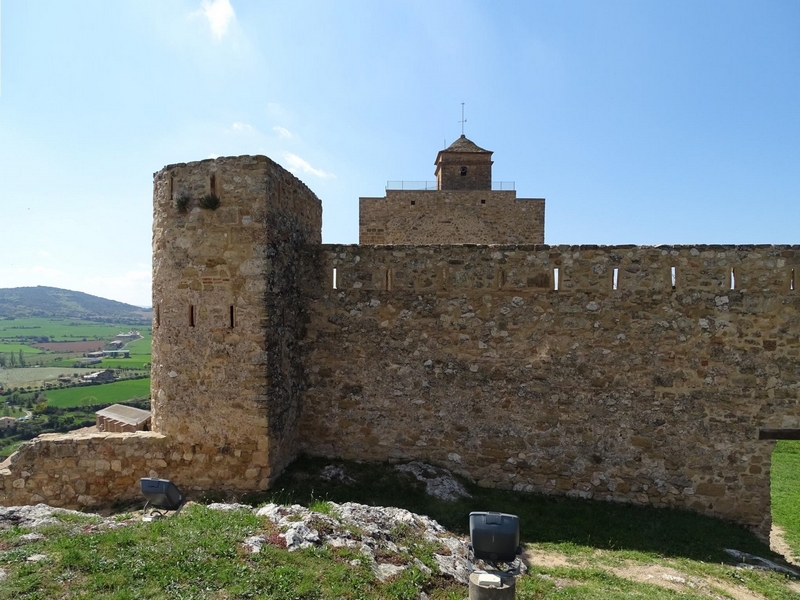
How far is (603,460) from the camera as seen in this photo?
8.55m

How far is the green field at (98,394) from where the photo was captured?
1833 inches

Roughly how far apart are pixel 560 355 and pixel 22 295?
210 meters

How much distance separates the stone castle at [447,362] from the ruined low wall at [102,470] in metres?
0.03

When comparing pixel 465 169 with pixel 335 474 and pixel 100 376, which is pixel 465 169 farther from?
pixel 100 376

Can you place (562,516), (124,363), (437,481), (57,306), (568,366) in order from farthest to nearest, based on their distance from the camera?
(57,306) → (124,363) → (568,366) → (437,481) → (562,516)

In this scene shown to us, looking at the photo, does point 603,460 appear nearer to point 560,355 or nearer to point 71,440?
point 560,355

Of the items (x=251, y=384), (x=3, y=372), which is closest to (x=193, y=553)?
(x=251, y=384)

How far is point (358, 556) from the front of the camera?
508 cm

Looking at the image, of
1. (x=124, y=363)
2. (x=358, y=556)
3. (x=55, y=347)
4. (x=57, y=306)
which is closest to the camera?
(x=358, y=556)

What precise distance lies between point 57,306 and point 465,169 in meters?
188

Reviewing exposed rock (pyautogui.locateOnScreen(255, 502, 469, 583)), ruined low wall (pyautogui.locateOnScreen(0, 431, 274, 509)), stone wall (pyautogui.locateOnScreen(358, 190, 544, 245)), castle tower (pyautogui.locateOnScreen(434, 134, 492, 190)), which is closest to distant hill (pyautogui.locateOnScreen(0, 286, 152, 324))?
castle tower (pyautogui.locateOnScreen(434, 134, 492, 190))

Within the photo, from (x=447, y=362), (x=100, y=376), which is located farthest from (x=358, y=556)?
(x=100, y=376)

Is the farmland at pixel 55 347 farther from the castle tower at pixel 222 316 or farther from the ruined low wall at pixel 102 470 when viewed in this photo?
the castle tower at pixel 222 316

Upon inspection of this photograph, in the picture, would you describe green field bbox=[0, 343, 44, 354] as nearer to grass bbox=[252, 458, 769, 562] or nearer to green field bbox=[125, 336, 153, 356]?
green field bbox=[125, 336, 153, 356]
